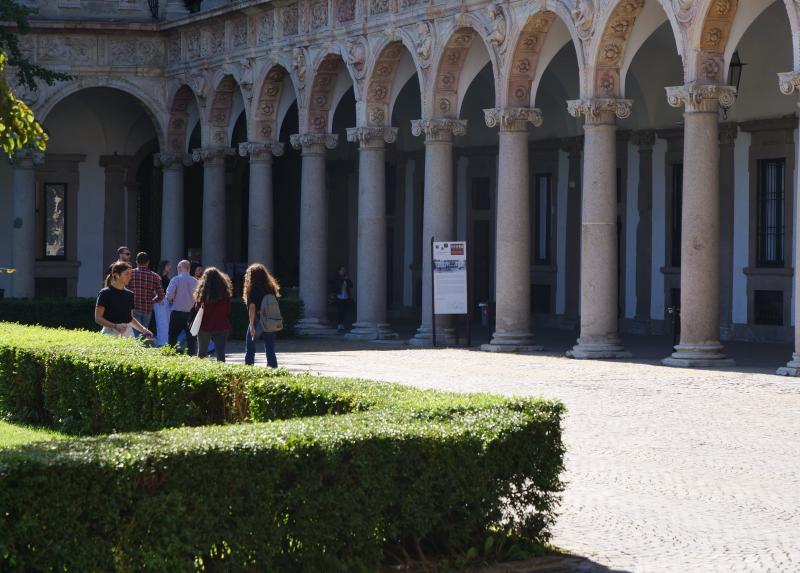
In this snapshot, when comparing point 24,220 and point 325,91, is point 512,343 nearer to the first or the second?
point 325,91

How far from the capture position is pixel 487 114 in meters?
23.7

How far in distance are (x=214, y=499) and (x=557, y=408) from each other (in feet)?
8.29

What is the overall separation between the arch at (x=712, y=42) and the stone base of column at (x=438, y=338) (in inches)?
290

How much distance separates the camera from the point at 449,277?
81.0 feet

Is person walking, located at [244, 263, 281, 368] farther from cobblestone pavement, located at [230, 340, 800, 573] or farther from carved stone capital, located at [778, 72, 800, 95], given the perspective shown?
carved stone capital, located at [778, 72, 800, 95]

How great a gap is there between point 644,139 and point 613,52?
7.88 meters

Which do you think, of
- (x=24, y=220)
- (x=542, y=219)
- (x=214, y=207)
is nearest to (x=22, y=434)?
(x=214, y=207)

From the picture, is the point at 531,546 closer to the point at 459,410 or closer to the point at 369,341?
the point at 459,410

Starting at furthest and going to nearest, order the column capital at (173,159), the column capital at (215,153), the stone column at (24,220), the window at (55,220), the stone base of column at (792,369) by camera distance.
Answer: the window at (55,220) → the column capital at (173,159) → the stone column at (24,220) → the column capital at (215,153) → the stone base of column at (792,369)

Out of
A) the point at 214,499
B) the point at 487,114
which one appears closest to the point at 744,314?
the point at 487,114

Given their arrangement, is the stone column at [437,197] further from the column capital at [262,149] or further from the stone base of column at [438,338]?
the column capital at [262,149]

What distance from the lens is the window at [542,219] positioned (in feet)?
108

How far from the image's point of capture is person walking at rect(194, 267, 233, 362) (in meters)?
17.5

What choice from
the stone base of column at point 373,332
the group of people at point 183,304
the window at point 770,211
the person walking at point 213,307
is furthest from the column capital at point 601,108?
the stone base of column at point 373,332
